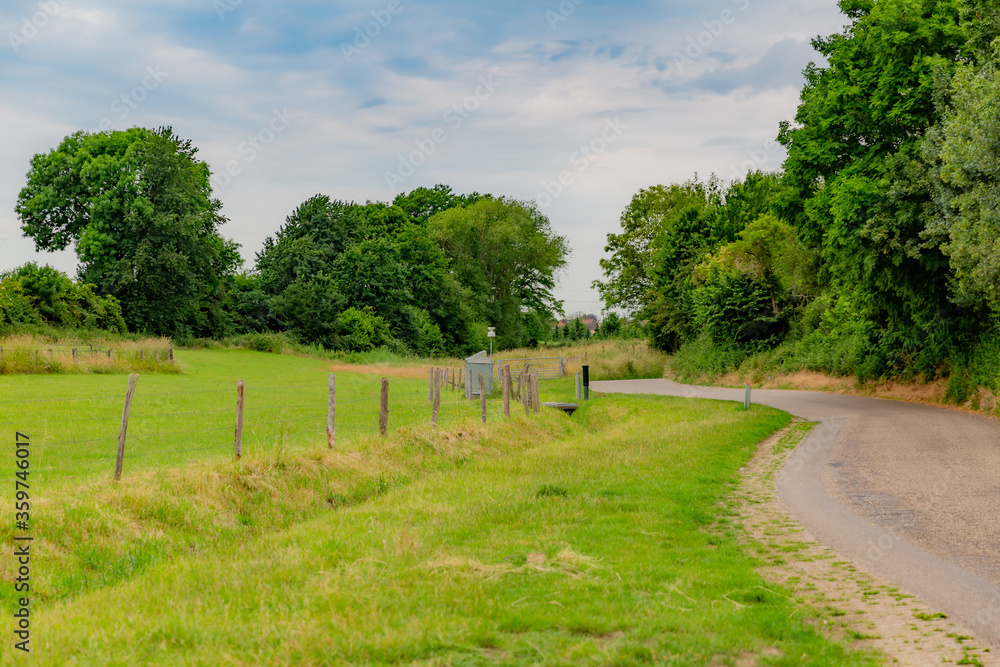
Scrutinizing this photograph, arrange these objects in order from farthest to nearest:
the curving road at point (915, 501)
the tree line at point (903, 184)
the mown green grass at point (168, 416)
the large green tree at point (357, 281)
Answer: the large green tree at point (357, 281), the tree line at point (903, 184), the mown green grass at point (168, 416), the curving road at point (915, 501)

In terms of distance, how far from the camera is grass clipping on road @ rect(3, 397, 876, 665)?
19.2 ft

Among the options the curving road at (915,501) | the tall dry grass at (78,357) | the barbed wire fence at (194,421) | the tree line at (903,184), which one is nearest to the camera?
the curving road at (915,501)

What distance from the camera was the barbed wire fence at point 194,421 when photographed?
14898 mm

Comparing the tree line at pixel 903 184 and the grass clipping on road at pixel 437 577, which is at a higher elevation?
the tree line at pixel 903 184

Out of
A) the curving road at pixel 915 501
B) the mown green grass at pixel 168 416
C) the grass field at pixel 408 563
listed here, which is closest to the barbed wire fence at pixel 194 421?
the mown green grass at pixel 168 416

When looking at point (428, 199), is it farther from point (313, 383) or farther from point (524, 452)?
point (524, 452)

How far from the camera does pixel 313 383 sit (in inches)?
1853

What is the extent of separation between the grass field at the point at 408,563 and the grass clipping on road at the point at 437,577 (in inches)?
0.9

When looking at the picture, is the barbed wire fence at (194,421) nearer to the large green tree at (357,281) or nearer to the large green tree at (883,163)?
the large green tree at (883,163)

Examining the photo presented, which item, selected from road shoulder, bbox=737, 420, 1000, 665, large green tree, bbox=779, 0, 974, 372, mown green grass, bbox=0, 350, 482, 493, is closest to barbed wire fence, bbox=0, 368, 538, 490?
mown green grass, bbox=0, 350, 482, 493

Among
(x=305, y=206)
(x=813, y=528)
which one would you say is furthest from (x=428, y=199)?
(x=813, y=528)

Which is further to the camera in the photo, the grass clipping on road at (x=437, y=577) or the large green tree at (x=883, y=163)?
the large green tree at (x=883, y=163)

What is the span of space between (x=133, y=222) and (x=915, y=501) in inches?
2539

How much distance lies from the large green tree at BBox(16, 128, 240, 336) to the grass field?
54.0 meters
